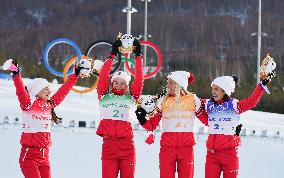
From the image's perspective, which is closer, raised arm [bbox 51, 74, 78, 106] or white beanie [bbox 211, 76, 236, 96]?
white beanie [bbox 211, 76, 236, 96]

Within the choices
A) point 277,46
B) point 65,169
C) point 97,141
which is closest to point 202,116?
point 65,169

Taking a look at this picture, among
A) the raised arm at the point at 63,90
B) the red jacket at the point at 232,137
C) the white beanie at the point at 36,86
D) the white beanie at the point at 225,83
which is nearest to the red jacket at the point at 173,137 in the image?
the red jacket at the point at 232,137

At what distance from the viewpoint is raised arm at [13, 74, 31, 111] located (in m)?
7.18

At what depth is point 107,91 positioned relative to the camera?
744 centimetres

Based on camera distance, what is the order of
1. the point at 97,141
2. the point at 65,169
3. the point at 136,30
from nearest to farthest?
the point at 65,169 < the point at 97,141 < the point at 136,30

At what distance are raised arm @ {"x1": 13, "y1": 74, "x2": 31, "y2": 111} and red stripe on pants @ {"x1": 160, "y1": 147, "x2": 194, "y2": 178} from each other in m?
1.67

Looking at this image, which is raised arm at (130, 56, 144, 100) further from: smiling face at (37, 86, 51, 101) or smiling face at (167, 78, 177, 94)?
smiling face at (37, 86, 51, 101)

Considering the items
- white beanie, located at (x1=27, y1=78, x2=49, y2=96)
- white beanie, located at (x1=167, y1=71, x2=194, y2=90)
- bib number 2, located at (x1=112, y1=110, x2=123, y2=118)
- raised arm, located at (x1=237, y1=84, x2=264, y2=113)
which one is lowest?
bib number 2, located at (x1=112, y1=110, x2=123, y2=118)

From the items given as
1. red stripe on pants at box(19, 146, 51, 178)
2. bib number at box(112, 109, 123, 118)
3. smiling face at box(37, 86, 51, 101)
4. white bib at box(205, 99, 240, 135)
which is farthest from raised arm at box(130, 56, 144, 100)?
red stripe on pants at box(19, 146, 51, 178)

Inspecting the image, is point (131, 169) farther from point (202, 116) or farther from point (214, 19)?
point (214, 19)

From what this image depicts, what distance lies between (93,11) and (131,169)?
4492 inches

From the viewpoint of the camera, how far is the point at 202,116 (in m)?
7.48

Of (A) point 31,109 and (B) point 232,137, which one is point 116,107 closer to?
(A) point 31,109

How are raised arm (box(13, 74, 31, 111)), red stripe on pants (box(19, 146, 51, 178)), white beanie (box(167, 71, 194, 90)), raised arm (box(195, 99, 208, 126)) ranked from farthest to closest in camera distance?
1. raised arm (box(195, 99, 208, 126))
2. white beanie (box(167, 71, 194, 90))
3. raised arm (box(13, 74, 31, 111))
4. red stripe on pants (box(19, 146, 51, 178))
